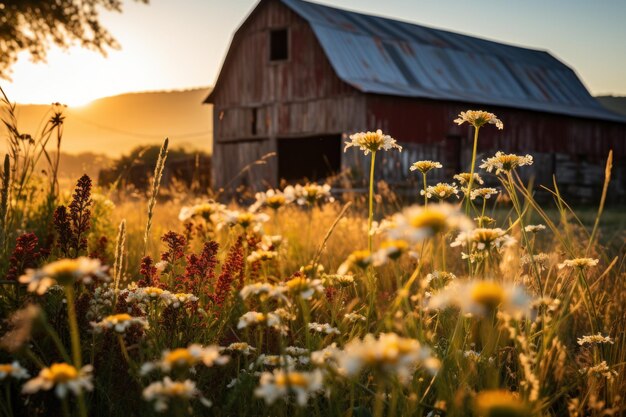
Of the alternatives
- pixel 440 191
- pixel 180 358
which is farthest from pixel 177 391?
pixel 440 191

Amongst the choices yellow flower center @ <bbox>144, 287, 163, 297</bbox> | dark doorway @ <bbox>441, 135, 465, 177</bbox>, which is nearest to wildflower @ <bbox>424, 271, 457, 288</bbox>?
yellow flower center @ <bbox>144, 287, 163, 297</bbox>

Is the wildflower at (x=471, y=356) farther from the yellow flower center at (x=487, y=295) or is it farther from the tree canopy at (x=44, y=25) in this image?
the tree canopy at (x=44, y=25)

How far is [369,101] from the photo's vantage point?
20.5 metres

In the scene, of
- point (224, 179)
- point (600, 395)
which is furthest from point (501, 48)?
point (600, 395)

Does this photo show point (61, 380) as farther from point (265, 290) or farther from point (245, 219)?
point (245, 219)

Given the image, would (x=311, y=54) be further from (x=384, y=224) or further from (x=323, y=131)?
(x=384, y=224)

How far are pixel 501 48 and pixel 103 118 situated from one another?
142225mm

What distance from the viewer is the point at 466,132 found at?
2397 centimetres

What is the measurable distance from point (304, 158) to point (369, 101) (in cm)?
620

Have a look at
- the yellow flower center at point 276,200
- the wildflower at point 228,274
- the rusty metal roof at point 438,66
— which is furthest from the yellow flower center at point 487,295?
the rusty metal roof at point 438,66

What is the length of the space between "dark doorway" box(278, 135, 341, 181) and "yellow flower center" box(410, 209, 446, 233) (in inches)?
915

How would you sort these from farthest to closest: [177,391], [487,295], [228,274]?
[228,274], [177,391], [487,295]

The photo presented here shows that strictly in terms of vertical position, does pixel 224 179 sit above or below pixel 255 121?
below

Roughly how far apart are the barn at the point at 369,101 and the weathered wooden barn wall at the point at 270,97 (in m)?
0.03
